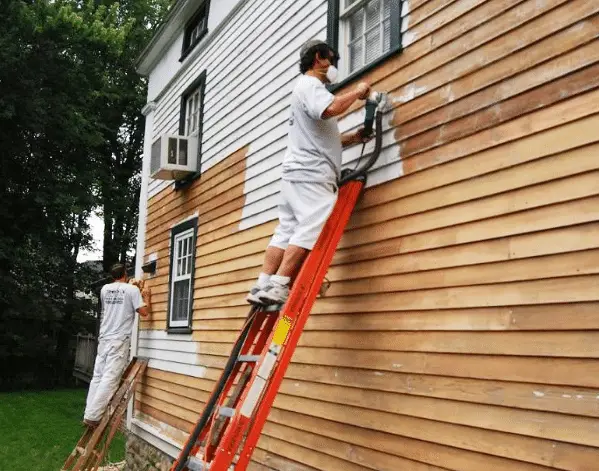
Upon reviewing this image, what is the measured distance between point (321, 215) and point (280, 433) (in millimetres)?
2274

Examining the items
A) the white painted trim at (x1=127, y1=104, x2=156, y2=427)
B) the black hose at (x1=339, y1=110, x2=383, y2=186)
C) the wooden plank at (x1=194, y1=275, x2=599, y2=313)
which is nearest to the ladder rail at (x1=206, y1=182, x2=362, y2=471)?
the black hose at (x1=339, y1=110, x2=383, y2=186)

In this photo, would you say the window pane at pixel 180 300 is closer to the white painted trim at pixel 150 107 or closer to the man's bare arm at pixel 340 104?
the white painted trim at pixel 150 107

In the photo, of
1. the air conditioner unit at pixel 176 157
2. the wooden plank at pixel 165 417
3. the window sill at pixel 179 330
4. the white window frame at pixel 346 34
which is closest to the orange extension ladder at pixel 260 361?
the white window frame at pixel 346 34

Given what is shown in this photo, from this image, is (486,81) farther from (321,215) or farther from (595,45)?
(321,215)

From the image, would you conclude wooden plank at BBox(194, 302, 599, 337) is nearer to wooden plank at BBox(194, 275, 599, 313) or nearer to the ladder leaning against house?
wooden plank at BBox(194, 275, 599, 313)

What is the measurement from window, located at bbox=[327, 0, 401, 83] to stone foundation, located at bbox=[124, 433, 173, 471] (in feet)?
18.1

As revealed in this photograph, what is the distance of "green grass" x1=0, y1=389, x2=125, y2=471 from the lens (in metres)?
9.48

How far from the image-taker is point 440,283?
3973 millimetres

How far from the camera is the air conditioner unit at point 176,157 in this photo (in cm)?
880

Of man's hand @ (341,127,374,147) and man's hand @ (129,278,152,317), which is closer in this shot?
man's hand @ (341,127,374,147)

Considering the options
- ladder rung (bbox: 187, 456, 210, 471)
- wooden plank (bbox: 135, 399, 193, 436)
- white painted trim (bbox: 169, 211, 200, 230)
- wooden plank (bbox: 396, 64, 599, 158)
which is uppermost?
white painted trim (bbox: 169, 211, 200, 230)

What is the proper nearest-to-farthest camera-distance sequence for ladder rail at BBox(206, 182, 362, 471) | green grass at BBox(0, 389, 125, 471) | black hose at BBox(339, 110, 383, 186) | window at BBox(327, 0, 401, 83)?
ladder rail at BBox(206, 182, 362, 471), black hose at BBox(339, 110, 383, 186), window at BBox(327, 0, 401, 83), green grass at BBox(0, 389, 125, 471)

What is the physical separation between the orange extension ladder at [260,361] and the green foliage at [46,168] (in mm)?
16112

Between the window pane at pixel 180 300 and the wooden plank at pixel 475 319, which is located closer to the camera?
the wooden plank at pixel 475 319
